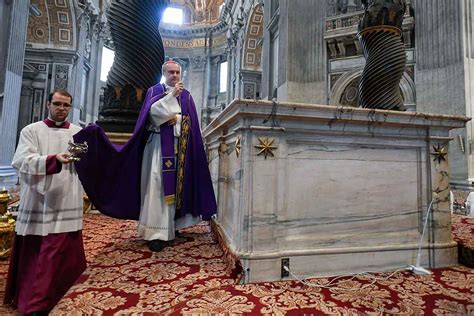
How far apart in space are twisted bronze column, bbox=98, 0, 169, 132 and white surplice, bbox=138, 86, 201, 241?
4.00 ft

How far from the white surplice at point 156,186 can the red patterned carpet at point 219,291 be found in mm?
186

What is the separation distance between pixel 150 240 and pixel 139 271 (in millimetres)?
368

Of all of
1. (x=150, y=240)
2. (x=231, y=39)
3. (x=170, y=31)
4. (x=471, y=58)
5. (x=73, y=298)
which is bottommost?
(x=73, y=298)

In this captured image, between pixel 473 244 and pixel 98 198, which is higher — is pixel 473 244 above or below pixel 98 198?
below

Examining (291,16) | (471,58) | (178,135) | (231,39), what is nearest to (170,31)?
(231,39)

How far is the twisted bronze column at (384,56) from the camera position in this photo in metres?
2.83

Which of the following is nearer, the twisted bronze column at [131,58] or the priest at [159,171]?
→ the priest at [159,171]

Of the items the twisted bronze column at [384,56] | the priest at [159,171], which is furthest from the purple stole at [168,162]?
the twisted bronze column at [384,56]

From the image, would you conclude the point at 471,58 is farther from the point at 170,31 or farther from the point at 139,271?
the point at 170,31

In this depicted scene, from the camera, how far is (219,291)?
1.59 m

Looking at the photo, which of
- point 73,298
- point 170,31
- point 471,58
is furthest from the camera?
point 170,31

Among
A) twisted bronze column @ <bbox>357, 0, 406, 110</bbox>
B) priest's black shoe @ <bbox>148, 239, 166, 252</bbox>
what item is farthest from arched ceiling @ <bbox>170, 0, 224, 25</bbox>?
priest's black shoe @ <bbox>148, 239, 166, 252</bbox>

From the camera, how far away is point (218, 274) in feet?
5.92

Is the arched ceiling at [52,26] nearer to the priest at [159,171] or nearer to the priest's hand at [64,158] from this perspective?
the priest at [159,171]
